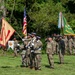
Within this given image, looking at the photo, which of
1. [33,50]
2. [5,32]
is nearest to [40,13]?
[5,32]

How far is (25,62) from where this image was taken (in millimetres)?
23812

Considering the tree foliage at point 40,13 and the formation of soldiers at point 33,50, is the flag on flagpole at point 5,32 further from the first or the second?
the tree foliage at point 40,13

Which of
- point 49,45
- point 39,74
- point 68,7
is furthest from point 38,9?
point 39,74

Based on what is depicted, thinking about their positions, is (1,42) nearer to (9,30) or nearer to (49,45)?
(9,30)

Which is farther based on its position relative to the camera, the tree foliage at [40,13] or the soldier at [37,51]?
the tree foliage at [40,13]

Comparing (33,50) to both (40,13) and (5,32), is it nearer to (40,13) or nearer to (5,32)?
(5,32)

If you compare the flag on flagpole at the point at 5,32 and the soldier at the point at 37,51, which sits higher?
the flag on flagpole at the point at 5,32

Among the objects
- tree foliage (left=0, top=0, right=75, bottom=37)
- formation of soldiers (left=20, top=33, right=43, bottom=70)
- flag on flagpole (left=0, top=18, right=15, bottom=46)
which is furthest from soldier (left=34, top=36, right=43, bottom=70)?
tree foliage (left=0, top=0, right=75, bottom=37)

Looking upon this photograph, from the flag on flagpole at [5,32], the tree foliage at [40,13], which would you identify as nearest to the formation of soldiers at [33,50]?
the flag on flagpole at [5,32]

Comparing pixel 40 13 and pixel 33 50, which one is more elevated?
pixel 40 13

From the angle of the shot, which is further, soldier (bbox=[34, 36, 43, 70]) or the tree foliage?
the tree foliage

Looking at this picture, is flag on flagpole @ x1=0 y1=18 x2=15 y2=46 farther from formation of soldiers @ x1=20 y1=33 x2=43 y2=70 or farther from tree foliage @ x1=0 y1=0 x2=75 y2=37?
tree foliage @ x1=0 y1=0 x2=75 y2=37

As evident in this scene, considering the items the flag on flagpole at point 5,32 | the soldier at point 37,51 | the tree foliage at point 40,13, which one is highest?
the tree foliage at point 40,13

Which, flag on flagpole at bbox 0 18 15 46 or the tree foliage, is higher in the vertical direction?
the tree foliage
